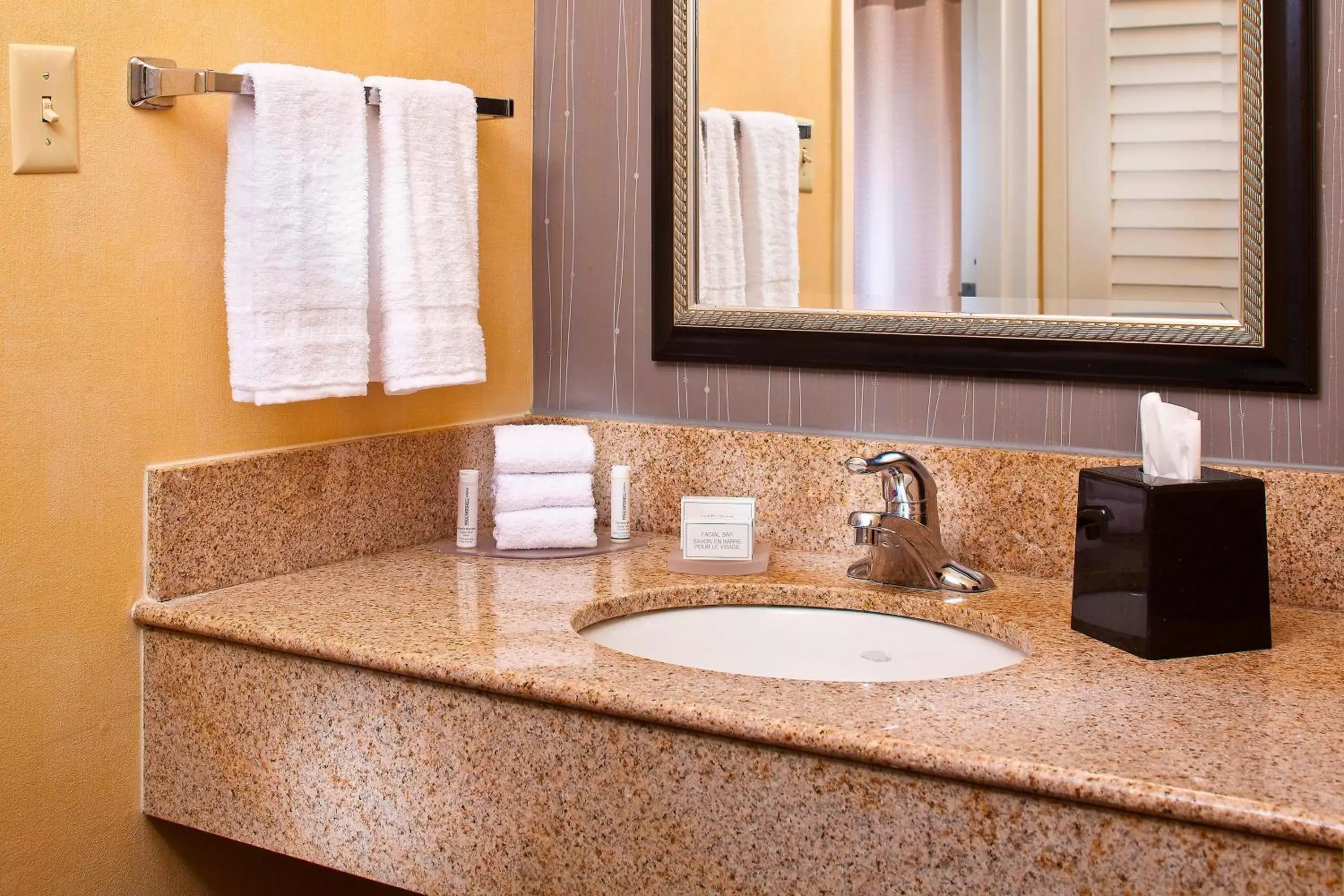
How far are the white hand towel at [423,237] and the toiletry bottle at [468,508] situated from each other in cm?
12

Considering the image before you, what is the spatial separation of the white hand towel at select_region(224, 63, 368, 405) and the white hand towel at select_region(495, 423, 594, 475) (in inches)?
9.1

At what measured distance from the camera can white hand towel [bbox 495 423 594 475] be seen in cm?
156

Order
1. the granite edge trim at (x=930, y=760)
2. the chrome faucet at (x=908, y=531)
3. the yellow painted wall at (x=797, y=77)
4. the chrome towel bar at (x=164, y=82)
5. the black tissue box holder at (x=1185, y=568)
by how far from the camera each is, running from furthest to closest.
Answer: the yellow painted wall at (x=797, y=77)
the chrome faucet at (x=908, y=531)
the chrome towel bar at (x=164, y=82)
the black tissue box holder at (x=1185, y=568)
the granite edge trim at (x=930, y=760)

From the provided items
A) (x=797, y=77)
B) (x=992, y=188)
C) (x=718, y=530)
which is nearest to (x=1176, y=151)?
(x=992, y=188)

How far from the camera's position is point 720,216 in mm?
1613

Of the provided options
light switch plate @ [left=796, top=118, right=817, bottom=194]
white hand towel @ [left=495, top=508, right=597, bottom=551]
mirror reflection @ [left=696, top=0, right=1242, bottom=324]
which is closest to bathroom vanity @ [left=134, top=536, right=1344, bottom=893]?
white hand towel @ [left=495, top=508, right=597, bottom=551]

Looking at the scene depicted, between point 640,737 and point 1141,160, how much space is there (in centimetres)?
78

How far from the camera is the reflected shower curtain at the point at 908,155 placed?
56.6 inches

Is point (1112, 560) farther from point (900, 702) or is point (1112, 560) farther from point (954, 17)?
point (954, 17)

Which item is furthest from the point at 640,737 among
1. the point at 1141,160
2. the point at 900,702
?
the point at 1141,160

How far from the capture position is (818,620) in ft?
4.57

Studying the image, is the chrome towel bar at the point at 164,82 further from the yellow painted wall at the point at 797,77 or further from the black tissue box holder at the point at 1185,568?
the black tissue box holder at the point at 1185,568

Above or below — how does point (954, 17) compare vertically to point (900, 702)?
above

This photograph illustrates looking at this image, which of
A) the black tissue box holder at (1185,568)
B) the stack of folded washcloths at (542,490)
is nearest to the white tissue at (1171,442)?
the black tissue box holder at (1185,568)
